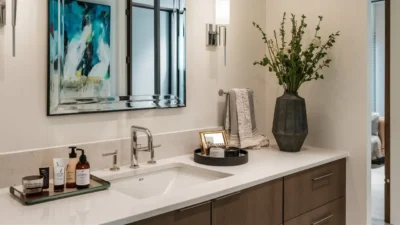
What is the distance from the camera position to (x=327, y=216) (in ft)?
6.77

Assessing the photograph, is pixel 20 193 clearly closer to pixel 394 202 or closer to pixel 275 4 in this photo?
pixel 275 4

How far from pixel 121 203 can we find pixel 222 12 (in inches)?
53.1

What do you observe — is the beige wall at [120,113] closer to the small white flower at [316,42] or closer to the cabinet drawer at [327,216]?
the small white flower at [316,42]

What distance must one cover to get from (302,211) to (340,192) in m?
0.42

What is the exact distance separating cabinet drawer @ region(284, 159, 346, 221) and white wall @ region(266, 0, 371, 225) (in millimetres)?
101

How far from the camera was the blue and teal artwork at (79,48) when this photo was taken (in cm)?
160

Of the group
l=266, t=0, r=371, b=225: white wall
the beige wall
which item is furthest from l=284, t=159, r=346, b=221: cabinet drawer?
the beige wall

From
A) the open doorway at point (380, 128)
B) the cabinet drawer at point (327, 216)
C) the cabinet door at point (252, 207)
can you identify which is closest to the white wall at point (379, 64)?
the open doorway at point (380, 128)

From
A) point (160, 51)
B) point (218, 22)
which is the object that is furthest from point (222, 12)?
point (160, 51)

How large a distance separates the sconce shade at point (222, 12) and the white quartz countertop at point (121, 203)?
89 cm

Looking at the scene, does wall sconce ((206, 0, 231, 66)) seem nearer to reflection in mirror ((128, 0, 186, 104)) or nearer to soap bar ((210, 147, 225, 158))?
reflection in mirror ((128, 0, 186, 104))

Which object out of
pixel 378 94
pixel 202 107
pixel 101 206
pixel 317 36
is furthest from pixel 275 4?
pixel 378 94

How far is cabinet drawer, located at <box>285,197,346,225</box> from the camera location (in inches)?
74.3

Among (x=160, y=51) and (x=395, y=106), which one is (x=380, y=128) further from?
(x=160, y=51)
